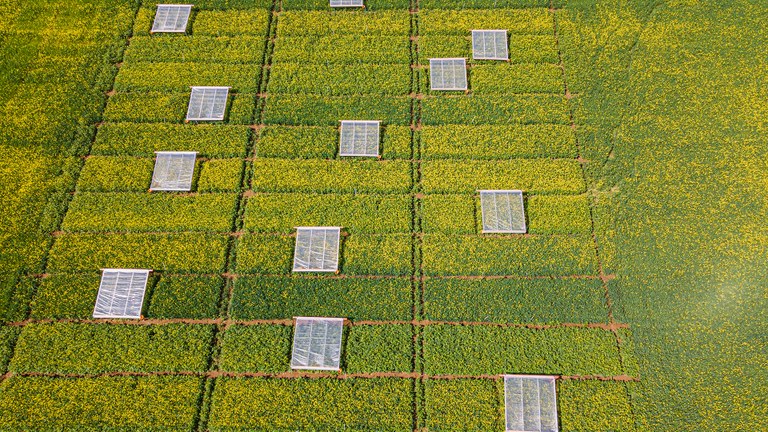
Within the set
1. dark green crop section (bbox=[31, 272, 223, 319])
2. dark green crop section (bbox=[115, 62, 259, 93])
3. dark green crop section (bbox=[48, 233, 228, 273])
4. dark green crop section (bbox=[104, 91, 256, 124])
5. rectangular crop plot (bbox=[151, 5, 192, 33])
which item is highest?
rectangular crop plot (bbox=[151, 5, 192, 33])

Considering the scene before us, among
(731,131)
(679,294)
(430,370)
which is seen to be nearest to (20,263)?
(430,370)

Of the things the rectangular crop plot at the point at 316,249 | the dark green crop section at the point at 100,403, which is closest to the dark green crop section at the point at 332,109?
the rectangular crop plot at the point at 316,249

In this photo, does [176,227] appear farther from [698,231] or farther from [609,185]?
[698,231]

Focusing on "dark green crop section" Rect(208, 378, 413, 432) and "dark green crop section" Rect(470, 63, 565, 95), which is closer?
"dark green crop section" Rect(208, 378, 413, 432)

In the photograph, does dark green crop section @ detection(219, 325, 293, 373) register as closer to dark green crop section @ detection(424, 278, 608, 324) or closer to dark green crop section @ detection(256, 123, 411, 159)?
dark green crop section @ detection(424, 278, 608, 324)

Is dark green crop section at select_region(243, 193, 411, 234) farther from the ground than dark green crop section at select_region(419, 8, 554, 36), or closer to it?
closer to it

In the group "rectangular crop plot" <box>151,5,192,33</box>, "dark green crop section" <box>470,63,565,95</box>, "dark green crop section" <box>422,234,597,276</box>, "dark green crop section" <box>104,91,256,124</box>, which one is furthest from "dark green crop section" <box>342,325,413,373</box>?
"rectangular crop plot" <box>151,5,192,33</box>

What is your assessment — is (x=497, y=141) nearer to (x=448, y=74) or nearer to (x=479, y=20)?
(x=448, y=74)
